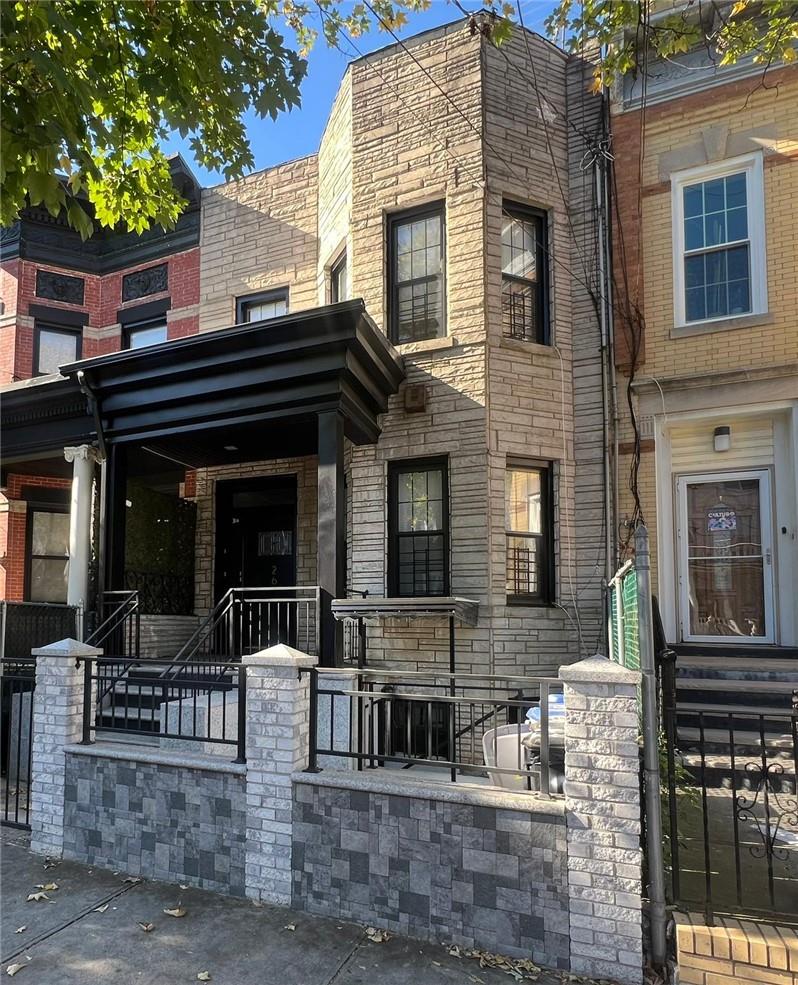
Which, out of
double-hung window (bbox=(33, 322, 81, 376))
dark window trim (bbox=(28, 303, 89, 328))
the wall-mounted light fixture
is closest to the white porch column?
double-hung window (bbox=(33, 322, 81, 376))

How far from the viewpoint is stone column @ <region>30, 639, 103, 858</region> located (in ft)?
16.8

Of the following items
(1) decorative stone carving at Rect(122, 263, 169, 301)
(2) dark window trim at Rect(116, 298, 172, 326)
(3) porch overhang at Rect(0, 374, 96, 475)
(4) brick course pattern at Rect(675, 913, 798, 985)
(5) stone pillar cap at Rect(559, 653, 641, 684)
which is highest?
(1) decorative stone carving at Rect(122, 263, 169, 301)

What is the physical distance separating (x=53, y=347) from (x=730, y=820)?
12.0 meters

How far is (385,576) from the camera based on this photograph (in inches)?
309

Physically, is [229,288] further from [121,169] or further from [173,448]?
[121,169]

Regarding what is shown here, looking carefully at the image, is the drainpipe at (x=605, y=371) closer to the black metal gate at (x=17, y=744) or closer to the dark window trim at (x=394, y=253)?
the dark window trim at (x=394, y=253)

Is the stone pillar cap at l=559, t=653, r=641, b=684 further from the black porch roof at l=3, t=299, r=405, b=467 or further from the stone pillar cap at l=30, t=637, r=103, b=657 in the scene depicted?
the black porch roof at l=3, t=299, r=405, b=467

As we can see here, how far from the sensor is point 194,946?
372 centimetres

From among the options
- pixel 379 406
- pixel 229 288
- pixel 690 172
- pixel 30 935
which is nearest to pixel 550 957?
pixel 30 935

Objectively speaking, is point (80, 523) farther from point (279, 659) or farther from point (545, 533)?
point (545, 533)

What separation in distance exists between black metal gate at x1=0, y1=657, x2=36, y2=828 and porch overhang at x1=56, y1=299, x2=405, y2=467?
10.0ft

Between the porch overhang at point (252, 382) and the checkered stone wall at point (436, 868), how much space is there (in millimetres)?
3991

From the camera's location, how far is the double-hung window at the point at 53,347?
1166 centimetres

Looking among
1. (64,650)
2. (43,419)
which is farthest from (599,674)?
(43,419)
